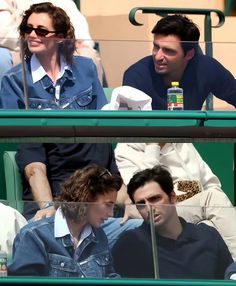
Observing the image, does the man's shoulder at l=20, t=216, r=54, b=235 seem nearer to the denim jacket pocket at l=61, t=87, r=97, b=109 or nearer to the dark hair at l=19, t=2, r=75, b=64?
the denim jacket pocket at l=61, t=87, r=97, b=109

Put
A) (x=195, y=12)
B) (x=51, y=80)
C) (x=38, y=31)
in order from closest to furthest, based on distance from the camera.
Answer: (x=51, y=80), (x=38, y=31), (x=195, y=12)

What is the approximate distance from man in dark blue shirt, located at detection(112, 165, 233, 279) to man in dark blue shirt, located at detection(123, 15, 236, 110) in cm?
65

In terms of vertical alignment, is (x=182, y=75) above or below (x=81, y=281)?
above

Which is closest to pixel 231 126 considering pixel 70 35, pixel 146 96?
pixel 146 96

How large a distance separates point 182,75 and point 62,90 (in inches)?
25.0

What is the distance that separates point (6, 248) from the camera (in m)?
8.05

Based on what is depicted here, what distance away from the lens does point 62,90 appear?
28.3 feet

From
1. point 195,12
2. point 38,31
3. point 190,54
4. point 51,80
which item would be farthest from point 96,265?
point 195,12

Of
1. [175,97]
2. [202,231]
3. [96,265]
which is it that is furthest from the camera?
[175,97]

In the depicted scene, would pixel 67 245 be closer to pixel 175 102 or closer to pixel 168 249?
pixel 168 249

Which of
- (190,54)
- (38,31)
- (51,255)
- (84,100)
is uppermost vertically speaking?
(38,31)

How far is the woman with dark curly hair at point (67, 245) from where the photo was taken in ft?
26.5

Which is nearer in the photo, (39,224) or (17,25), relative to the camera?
(39,224)

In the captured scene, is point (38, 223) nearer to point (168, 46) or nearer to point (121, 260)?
point (121, 260)
